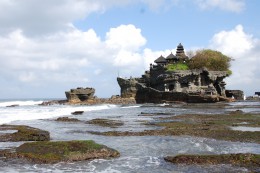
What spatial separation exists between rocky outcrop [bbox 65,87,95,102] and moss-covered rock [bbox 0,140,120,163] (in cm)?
7986

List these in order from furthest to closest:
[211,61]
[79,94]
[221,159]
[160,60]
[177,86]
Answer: [160,60]
[211,61]
[79,94]
[177,86]
[221,159]

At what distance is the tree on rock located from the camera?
326ft

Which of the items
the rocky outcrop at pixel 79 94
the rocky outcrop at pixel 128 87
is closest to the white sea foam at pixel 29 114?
the rocky outcrop at pixel 79 94

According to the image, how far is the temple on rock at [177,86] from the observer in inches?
3208

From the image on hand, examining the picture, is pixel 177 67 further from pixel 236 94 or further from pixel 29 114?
pixel 29 114

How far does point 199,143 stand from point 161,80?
231 feet

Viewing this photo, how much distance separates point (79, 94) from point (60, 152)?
81707 millimetres

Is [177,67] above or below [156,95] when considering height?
above

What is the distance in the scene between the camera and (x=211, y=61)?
3976 inches

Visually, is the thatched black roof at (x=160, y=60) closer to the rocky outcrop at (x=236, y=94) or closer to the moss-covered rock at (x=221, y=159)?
the rocky outcrop at (x=236, y=94)

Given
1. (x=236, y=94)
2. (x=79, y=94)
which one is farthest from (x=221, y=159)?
(x=236, y=94)

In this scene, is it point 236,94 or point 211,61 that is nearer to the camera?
point 211,61

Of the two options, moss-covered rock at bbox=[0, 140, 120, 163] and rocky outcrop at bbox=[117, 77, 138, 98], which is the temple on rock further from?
moss-covered rock at bbox=[0, 140, 120, 163]

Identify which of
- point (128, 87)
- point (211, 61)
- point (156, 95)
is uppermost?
point (211, 61)
